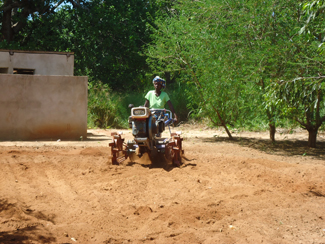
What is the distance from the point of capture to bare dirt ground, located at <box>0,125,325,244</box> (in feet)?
15.2

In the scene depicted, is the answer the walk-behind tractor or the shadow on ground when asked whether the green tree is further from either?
the walk-behind tractor

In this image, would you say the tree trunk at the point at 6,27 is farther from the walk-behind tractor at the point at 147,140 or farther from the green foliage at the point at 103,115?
the walk-behind tractor at the point at 147,140

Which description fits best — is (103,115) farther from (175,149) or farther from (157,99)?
(175,149)

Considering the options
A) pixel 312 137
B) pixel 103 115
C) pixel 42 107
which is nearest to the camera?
pixel 312 137

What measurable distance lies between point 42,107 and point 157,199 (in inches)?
290

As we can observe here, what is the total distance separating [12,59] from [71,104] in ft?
13.7

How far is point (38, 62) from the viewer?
50.1ft

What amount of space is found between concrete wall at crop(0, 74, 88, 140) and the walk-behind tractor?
13.4 feet

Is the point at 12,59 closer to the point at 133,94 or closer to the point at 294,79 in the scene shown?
the point at 133,94

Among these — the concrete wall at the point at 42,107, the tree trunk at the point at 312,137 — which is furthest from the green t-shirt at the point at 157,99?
the tree trunk at the point at 312,137

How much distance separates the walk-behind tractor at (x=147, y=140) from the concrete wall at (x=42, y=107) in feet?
13.4

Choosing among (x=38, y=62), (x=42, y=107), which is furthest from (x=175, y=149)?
(x=38, y=62)

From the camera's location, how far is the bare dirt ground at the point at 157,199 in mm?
4641

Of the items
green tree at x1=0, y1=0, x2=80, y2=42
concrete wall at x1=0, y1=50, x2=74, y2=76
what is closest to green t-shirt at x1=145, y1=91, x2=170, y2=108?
concrete wall at x1=0, y1=50, x2=74, y2=76
